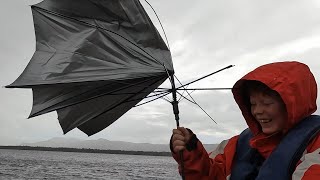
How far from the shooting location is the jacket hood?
328 centimetres

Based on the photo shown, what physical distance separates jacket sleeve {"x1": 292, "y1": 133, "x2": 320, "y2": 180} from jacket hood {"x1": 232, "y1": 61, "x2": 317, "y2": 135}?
29 cm

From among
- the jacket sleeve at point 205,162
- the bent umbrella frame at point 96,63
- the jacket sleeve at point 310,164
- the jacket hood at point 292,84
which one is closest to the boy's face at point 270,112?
the jacket hood at point 292,84

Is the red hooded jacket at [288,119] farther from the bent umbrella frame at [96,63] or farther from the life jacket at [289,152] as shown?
the bent umbrella frame at [96,63]

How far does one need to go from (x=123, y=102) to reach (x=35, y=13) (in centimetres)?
184

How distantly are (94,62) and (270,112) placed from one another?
2.12m

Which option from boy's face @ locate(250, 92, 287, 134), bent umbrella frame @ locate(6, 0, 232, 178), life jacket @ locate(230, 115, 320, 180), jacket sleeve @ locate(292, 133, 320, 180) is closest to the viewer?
jacket sleeve @ locate(292, 133, 320, 180)

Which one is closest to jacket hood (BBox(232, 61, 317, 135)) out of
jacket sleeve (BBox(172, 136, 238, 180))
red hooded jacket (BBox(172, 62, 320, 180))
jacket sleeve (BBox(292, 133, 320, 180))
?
red hooded jacket (BBox(172, 62, 320, 180))

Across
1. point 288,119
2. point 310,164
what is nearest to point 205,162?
point 288,119

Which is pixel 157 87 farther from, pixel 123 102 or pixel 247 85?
pixel 247 85

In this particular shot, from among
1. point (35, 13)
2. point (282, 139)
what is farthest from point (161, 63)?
point (35, 13)

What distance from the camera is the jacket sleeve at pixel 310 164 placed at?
2.98 meters

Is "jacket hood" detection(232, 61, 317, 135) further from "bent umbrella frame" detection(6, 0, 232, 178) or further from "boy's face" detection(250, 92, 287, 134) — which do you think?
"bent umbrella frame" detection(6, 0, 232, 178)

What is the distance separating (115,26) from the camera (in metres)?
4.66

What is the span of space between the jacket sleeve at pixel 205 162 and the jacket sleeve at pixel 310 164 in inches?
39.4
